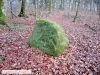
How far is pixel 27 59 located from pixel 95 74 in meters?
3.16

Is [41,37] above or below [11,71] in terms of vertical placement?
above

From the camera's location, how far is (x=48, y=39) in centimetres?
898

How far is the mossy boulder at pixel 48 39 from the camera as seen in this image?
8.56 metres

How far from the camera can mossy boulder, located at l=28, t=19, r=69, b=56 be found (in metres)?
8.56

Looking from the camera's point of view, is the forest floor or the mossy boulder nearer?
the forest floor

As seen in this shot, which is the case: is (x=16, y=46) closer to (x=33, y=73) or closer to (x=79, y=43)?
(x=33, y=73)

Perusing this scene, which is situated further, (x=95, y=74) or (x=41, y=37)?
(x=41, y=37)

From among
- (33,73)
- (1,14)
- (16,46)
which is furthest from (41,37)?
(1,14)

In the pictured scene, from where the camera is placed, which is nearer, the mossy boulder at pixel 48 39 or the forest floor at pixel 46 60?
the forest floor at pixel 46 60

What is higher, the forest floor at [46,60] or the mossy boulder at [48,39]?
the mossy boulder at [48,39]

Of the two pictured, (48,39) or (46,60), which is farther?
(48,39)

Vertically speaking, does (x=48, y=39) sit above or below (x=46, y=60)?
above

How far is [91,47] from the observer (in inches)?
431

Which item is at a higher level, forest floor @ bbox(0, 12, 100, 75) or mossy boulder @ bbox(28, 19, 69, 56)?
mossy boulder @ bbox(28, 19, 69, 56)
